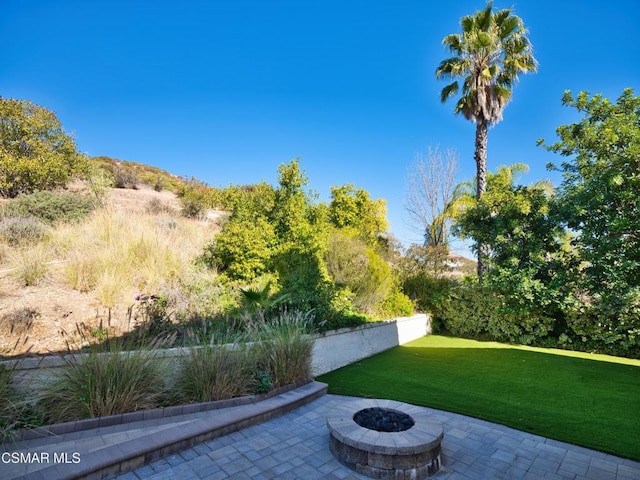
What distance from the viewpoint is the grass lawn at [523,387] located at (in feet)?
13.0

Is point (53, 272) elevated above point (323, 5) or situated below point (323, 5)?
below

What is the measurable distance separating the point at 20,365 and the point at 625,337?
1198 cm

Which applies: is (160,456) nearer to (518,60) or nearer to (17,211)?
(17,211)

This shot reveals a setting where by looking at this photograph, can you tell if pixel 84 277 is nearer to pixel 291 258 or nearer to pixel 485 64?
pixel 291 258

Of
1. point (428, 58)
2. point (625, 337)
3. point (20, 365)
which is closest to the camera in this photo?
point (20, 365)

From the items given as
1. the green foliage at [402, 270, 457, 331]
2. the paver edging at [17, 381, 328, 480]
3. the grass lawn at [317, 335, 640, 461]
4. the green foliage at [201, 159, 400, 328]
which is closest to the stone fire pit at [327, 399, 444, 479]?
the paver edging at [17, 381, 328, 480]

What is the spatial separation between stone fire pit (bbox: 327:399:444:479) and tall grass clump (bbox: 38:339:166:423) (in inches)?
90.4

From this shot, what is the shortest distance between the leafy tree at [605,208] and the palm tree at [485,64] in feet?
10.9

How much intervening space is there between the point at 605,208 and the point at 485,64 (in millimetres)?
7289

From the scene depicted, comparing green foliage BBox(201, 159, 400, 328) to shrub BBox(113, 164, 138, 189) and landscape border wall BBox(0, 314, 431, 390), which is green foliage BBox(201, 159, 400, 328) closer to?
landscape border wall BBox(0, 314, 431, 390)

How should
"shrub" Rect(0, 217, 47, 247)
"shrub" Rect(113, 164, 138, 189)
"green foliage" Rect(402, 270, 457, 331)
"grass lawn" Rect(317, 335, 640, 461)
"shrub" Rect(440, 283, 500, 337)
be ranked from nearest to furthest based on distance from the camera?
"grass lawn" Rect(317, 335, 640, 461)
"shrub" Rect(0, 217, 47, 247)
"shrub" Rect(440, 283, 500, 337)
"green foliage" Rect(402, 270, 457, 331)
"shrub" Rect(113, 164, 138, 189)

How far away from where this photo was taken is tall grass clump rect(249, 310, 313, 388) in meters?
4.82

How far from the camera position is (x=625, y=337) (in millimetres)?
7887

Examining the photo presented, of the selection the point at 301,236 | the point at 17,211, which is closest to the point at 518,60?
the point at 301,236
